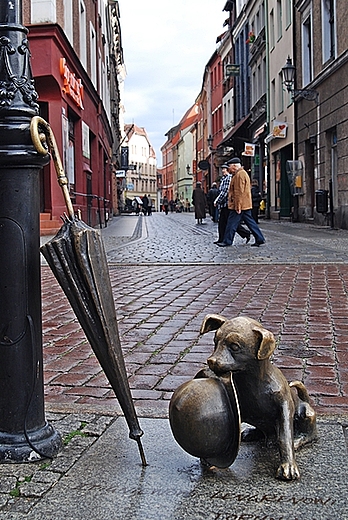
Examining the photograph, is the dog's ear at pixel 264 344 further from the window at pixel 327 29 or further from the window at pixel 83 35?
the window at pixel 83 35

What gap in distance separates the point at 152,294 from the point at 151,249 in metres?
7.28

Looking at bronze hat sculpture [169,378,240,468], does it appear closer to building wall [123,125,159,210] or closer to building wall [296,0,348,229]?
building wall [296,0,348,229]

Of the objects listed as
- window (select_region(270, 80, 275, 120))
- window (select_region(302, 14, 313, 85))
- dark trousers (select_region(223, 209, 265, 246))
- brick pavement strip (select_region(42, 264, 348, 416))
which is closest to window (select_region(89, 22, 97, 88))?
window (select_region(302, 14, 313, 85))

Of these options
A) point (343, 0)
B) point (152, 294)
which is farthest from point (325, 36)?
point (152, 294)

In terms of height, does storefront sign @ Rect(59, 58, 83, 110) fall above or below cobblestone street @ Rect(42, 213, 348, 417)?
above

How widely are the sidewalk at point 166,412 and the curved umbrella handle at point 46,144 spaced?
92cm

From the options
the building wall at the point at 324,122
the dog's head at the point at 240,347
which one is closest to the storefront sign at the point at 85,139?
the building wall at the point at 324,122

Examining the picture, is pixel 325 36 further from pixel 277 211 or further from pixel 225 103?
pixel 225 103

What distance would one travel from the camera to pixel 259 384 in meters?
2.51

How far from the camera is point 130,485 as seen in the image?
2.39m

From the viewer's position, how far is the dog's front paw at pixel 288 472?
2.38 m

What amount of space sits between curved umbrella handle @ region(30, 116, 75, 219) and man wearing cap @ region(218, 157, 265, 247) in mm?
11890

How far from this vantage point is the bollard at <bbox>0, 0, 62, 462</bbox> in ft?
8.44

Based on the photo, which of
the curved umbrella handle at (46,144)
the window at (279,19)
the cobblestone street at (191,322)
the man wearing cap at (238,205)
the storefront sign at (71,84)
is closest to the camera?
the curved umbrella handle at (46,144)
